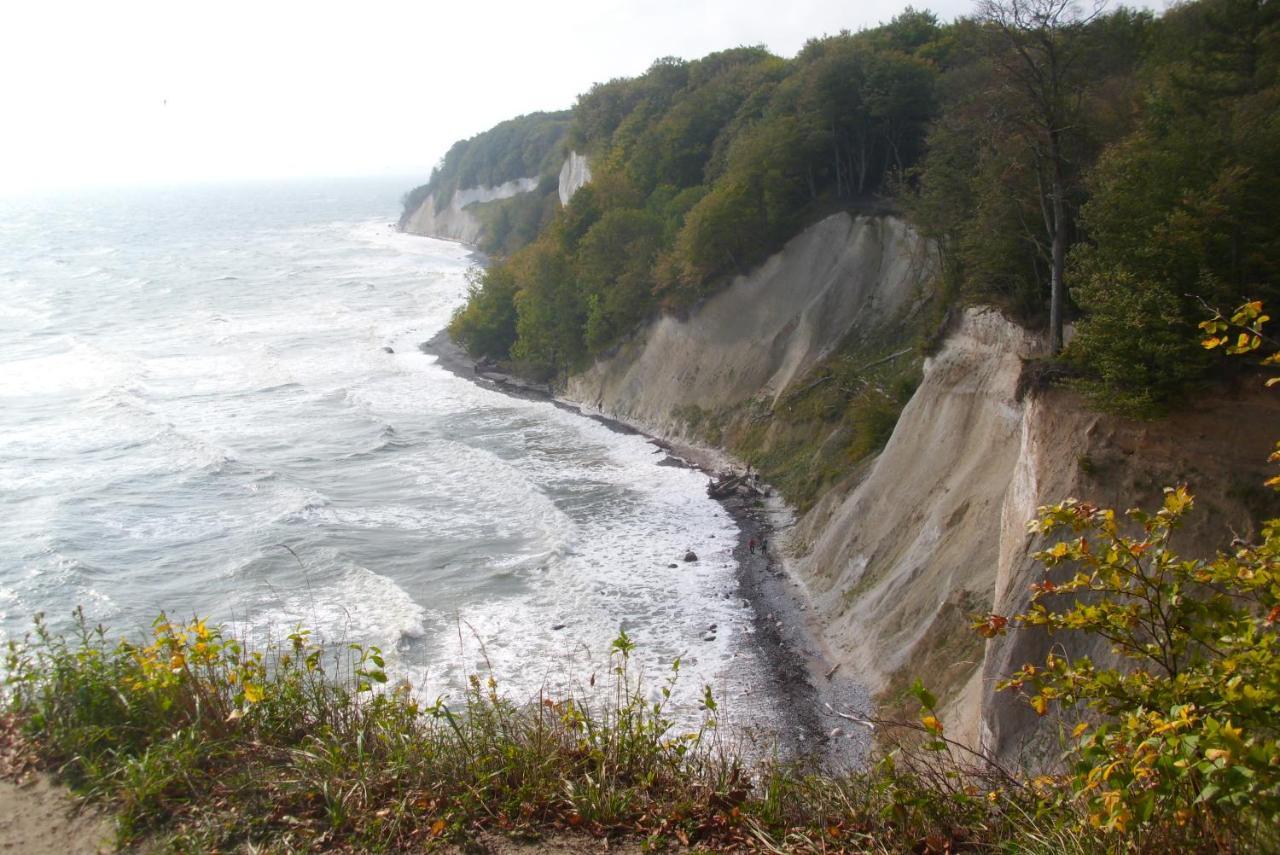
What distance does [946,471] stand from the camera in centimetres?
2216

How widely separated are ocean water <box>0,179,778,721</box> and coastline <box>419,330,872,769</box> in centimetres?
51

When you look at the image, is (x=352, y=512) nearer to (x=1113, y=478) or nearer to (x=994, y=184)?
(x=994, y=184)

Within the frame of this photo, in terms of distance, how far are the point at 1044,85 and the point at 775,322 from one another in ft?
67.9

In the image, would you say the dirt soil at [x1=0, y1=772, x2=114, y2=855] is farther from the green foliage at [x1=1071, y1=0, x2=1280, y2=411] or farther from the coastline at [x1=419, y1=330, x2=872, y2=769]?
the green foliage at [x1=1071, y1=0, x2=1280, y2=411]

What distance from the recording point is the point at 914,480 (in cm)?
2314

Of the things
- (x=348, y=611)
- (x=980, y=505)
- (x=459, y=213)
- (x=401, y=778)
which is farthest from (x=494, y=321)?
(x=459, y=213)

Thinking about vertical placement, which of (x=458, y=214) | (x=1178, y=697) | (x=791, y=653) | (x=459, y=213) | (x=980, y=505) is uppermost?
(x=459, y=213)

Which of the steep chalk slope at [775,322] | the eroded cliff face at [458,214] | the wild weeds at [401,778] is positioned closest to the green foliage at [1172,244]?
the wild weeds at [401,778]

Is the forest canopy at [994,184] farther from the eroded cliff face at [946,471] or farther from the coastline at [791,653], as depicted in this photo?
the coastline at [791,653]

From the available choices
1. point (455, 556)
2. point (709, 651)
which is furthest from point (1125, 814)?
point (455, 556)

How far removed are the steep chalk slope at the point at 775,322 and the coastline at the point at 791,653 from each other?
461 cm

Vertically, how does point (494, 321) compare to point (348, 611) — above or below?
above

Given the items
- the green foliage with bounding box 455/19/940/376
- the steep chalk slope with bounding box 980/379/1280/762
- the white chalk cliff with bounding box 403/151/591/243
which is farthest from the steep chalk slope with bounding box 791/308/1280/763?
the white chalk cliff with bounding box 403/151/591/243

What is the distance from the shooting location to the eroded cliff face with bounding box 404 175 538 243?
401 ft
